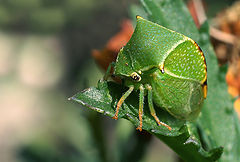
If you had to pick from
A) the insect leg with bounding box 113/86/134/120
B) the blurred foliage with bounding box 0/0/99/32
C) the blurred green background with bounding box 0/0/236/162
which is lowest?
the blurred green background with bounding box 0/0/236/162

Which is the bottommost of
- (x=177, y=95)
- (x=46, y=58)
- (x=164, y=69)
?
(x=46, y=58)

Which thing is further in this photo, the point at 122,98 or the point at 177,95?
the point at 177,95

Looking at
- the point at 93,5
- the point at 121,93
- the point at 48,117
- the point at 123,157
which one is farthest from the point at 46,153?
the point at 93,5

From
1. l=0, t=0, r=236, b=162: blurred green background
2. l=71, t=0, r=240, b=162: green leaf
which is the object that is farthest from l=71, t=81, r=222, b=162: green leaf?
l=0, t=0, r=236, b=162: blurred green background

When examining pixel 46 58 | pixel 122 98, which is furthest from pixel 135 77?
pixel 46 58

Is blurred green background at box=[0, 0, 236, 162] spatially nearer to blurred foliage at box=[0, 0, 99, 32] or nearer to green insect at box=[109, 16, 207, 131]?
blurred foliage at box=[0, 0, 99, 32]

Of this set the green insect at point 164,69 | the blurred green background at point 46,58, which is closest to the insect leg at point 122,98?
the green insect at point 164,69

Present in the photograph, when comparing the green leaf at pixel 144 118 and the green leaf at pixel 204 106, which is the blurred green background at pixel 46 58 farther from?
the green leaf at pixel 144 118

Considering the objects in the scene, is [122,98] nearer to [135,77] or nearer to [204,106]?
[135,77]
